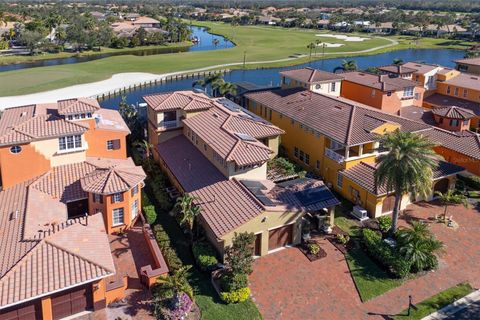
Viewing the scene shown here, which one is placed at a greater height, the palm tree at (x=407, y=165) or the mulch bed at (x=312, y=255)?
the palm tree at (x=407, y=165)

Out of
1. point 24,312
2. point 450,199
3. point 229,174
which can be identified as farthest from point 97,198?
point 450,199

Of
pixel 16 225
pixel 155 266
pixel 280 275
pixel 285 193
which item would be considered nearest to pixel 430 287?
pixel 280 275

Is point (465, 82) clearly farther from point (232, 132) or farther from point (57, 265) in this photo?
point (57, 265)

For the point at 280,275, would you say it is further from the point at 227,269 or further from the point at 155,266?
the point at 155,266

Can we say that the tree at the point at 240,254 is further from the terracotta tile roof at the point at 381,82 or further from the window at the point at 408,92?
the window at the point at 408,92

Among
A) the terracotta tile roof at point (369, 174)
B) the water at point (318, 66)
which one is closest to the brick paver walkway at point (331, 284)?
the terracotta tile roof at point (369, 174)
